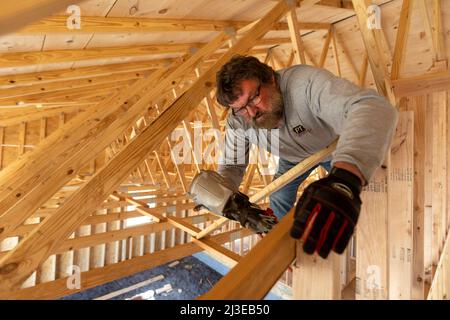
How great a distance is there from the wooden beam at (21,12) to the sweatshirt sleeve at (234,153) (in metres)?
1.49

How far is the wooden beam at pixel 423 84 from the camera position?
5.45ft

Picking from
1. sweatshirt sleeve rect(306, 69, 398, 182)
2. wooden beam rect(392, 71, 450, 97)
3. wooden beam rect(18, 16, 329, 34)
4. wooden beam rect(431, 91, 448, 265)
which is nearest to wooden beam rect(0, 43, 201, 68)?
wooden beam rect(18, 16, 329, 34)

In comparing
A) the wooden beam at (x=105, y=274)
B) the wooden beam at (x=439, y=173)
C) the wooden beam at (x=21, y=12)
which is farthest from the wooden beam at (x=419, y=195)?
the wooden beam at (x=21, y=12)

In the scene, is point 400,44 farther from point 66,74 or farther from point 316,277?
point 66,74

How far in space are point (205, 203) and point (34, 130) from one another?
9.42 meters

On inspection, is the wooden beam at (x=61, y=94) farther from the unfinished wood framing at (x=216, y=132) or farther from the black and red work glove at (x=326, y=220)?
the black and red work glove at (x=326, y=220)

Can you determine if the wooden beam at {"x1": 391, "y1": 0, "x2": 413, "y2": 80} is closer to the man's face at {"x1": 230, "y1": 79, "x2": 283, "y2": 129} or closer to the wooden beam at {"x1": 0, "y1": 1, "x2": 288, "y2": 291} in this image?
the man's face at {"x1": 230, "y1": 79, "x2": 283, "y2": 129}

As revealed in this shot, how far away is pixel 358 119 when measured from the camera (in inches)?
39.6

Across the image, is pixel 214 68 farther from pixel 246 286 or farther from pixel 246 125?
pixel 246 286

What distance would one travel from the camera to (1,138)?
26.6 ft

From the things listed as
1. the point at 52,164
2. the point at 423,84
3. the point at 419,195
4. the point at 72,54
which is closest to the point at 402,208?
the point at 423,84

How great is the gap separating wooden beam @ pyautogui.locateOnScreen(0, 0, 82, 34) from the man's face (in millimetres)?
1034

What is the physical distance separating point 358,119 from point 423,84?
1.08 m

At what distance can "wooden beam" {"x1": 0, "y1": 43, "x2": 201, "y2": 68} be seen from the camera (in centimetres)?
234
